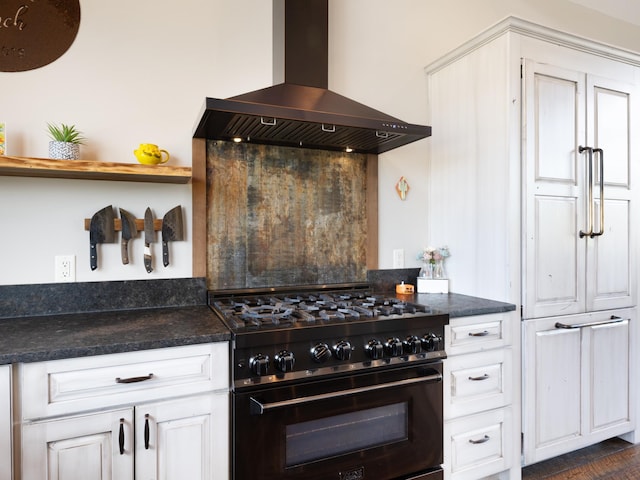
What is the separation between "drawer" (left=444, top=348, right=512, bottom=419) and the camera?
6.04 ft

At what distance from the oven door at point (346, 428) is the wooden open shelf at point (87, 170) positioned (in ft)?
3.19

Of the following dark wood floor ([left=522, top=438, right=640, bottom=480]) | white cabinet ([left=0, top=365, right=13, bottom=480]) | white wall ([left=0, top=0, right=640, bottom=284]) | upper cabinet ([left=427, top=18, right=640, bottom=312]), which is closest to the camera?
white cabinet ([left=0, top=365, right=13, bottom=480])

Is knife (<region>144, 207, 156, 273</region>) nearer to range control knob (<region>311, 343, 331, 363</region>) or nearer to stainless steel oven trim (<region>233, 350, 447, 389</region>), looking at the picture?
stainless steel oven trim (<region>233, 350, 447, 389</region>)

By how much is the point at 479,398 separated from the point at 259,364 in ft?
3.63

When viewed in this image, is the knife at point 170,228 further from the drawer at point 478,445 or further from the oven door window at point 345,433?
the drawer at point 478,445

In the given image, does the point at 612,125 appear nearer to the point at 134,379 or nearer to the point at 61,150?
the point at 134,379

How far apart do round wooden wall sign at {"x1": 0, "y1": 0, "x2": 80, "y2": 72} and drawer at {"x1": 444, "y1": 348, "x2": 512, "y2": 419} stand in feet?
7.25

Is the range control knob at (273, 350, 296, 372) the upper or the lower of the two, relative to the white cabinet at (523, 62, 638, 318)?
lower

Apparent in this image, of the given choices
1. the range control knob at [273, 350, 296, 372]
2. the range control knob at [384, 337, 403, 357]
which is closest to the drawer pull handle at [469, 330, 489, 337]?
the range control knob at [384, 337, 403, 357]

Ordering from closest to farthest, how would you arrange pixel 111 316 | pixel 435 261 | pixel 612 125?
pixel 111 316 < pixel 612 125 < pixel 435 261

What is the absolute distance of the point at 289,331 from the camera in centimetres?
147

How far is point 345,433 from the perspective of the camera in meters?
1.60

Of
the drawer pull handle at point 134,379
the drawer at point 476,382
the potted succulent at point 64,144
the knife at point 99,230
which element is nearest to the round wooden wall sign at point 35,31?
the potted succulent at point 64,144

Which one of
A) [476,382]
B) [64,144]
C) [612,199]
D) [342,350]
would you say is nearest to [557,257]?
[612,199]
